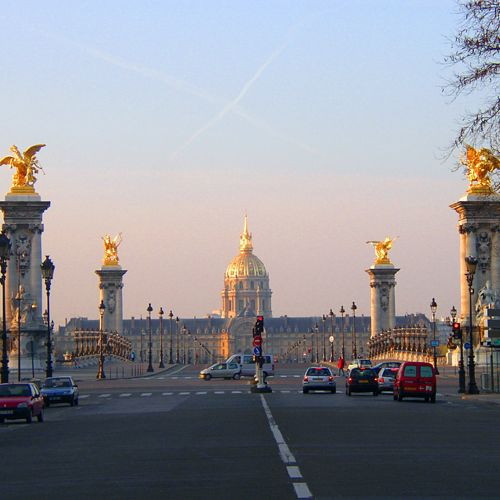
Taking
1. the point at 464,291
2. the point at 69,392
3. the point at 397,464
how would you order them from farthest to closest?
the point at 464,291 < the point at 69,392 < the point at 397,464

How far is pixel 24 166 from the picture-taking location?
11088 centimetres

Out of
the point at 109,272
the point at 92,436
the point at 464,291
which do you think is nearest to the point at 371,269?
the point at 109,272

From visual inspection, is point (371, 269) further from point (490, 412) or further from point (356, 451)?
point (356, 451)

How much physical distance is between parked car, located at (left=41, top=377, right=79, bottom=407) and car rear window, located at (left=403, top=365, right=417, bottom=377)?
40.5ft

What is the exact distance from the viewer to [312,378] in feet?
210

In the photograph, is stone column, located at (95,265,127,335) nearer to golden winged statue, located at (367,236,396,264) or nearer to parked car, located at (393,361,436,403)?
golden winged statue, located at (367,236,396,264)

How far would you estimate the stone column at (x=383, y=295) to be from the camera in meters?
146

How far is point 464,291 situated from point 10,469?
3294 inches

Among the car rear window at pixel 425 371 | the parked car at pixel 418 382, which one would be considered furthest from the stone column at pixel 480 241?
the car rear window at pixel 425 371

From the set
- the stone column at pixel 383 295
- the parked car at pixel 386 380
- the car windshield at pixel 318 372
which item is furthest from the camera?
the stone column at pixel 383 295

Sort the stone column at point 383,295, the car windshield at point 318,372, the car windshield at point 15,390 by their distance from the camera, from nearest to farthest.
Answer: the car windshield at point 15,390
the car windshield at point 318,372
the stone column at point 383,295

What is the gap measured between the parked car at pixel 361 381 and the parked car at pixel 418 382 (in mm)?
7059

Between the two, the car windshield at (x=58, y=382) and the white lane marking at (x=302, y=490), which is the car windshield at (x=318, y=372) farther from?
the white lane marking at (x=302, y=490)

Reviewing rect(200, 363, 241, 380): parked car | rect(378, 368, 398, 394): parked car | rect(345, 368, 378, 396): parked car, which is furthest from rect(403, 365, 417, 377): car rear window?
rect(200, 363, 241, 380): parked car
